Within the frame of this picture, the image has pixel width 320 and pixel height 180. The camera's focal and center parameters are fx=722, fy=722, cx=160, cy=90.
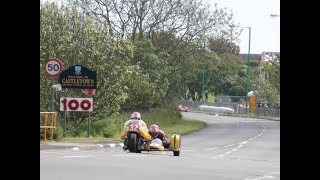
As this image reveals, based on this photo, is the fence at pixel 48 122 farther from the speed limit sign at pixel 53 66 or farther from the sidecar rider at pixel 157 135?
the sidecar rider at pixel 157 135

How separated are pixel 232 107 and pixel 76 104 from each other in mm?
62992

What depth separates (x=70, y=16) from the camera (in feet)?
111

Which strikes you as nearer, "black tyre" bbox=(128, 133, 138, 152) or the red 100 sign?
"black tyre" bbox=(128, 133, 138, 152)

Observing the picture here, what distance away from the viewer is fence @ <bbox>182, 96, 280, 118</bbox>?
78512 mm

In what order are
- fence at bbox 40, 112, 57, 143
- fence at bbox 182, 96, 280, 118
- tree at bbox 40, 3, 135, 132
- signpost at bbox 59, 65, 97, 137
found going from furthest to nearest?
fence at bbox 182, 96, 280, 118, tree at bbox 40, 3, 135, 132, signpost at bbox 59, 65, 97, 137, fence at bbox 40, 112, 57, 143

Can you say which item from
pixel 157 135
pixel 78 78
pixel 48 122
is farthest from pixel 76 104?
pixel 157 135

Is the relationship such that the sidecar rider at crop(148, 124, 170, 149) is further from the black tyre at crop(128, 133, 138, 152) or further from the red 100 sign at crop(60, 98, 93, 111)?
the red 100 sign at crop(60, 98, 93, 111)

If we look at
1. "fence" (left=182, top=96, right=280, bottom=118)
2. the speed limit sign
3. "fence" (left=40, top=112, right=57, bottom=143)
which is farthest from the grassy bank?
"fence" (left=182, top=96, right=280, bottom=118)

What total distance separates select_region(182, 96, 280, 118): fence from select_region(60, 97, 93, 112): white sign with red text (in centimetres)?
4786

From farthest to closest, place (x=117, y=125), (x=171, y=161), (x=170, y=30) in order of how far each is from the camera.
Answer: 1. (x=170, y=30)
2. (x=117, y=125)
3. (x=171, y=161)
